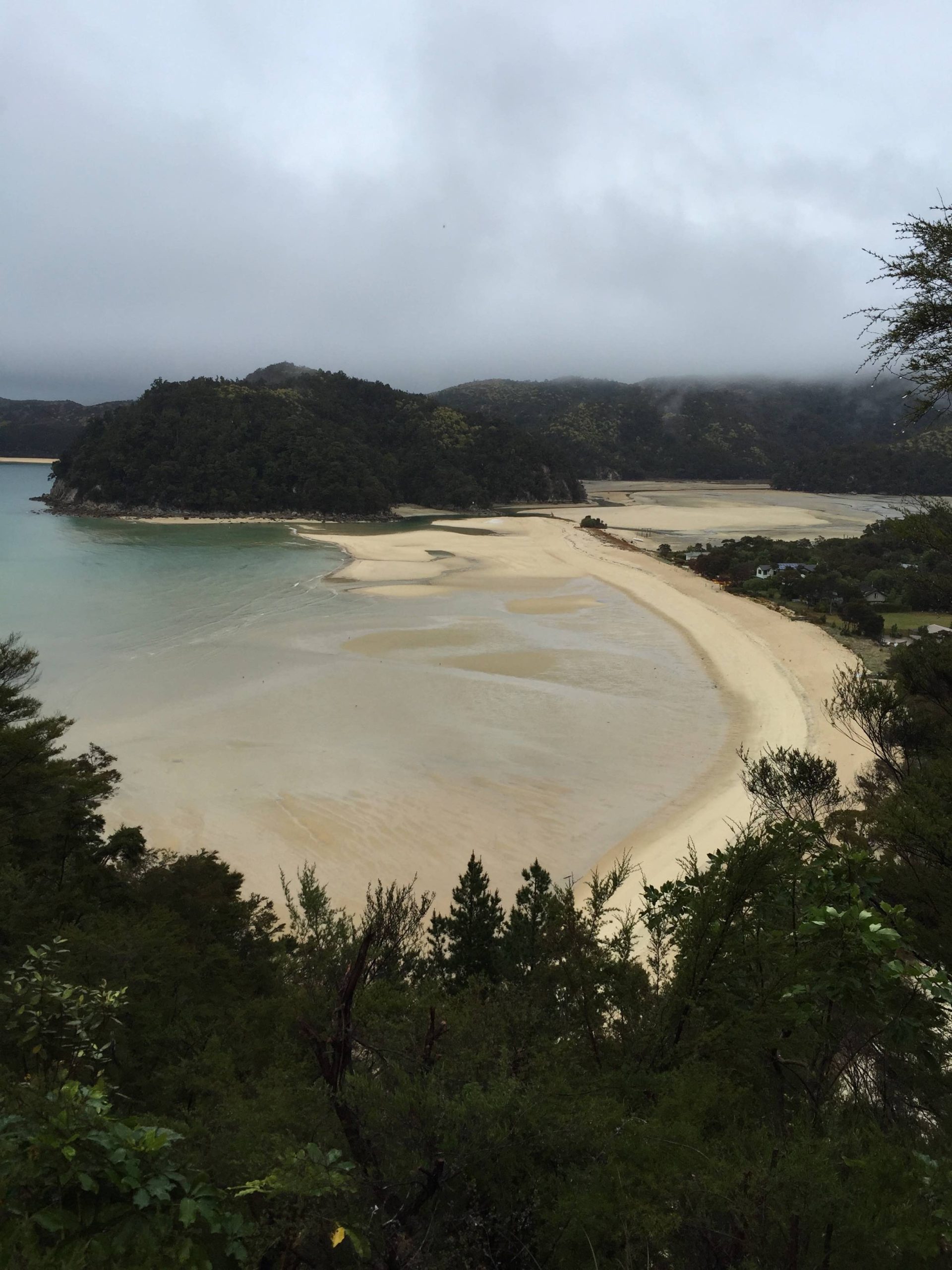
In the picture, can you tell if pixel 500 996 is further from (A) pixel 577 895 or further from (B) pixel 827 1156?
(A) pixel 577 895

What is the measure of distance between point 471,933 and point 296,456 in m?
84.5

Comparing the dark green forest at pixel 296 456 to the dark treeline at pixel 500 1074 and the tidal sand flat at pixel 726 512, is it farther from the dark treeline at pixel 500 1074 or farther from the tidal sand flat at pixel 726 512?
the dark treeline at pixel 500 1074

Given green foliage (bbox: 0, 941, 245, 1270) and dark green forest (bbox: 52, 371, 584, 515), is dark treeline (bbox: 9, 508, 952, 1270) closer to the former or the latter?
green foliage (bbox: 0, 941, 245, 1270)

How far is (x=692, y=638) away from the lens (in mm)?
28281

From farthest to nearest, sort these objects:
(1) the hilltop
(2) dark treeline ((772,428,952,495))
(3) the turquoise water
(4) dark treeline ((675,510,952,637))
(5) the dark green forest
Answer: (1) the hilltop, (2) dark treeline ((772,428,952,495)), (5) the dark green forest, (4) dark treeline ((675,510,952,637)), (3) the turquoise water

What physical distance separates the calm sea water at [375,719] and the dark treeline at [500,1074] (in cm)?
471

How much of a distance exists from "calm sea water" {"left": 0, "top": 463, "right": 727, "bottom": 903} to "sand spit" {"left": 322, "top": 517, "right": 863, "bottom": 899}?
0.61 metres

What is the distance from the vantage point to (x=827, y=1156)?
3.07 metres

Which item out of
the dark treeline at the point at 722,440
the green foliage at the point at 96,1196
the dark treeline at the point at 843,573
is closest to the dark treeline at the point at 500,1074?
the green foliage at the point at 96,1196

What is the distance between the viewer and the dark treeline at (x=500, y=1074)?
99.4 inches

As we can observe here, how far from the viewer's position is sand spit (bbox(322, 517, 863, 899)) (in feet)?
45.2

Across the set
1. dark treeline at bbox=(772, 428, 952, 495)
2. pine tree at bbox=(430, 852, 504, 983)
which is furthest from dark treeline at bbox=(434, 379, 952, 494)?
pine tree at bbox=(430, 852, 504, 983)

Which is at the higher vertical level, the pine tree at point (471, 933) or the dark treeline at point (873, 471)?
the dark treeline at point (873, 471)

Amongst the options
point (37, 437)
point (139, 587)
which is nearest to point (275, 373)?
point (37, 437)
